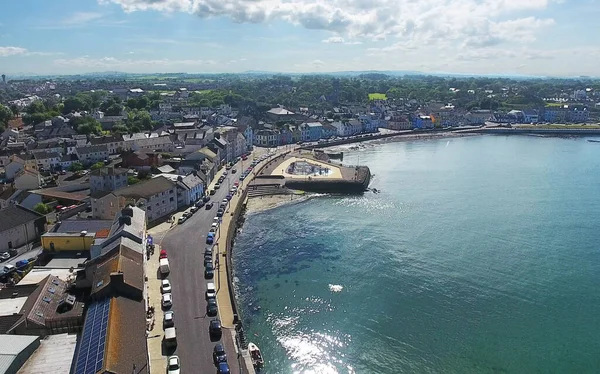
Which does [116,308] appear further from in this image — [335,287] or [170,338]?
[335,287]

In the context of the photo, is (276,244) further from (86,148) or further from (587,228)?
(86,148)

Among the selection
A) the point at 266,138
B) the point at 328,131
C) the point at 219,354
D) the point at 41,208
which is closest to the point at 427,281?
the point at 219,354

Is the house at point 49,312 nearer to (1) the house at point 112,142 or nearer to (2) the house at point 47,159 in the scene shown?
(2) the house at point 47,159

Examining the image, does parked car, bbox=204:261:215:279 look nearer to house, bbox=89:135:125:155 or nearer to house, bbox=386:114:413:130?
house, bbox=89:135:125:155

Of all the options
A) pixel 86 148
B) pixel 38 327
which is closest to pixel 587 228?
pixel 38 327

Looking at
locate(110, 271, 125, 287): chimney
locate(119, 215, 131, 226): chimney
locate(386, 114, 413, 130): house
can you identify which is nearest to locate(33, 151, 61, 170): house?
locate(119, 215, 131, 226): chimney

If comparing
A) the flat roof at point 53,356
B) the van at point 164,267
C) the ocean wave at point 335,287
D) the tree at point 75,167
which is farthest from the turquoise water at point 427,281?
the tree at point 75,167
